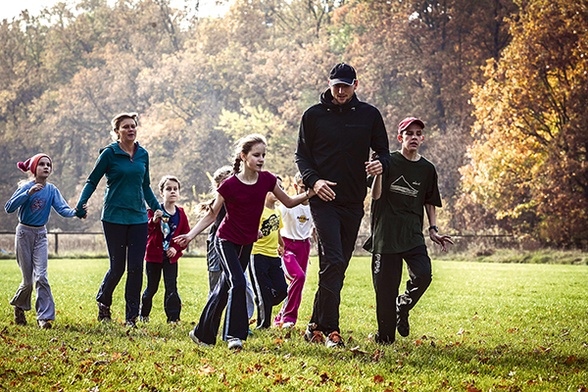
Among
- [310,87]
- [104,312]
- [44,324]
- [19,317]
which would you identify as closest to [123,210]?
[104,312]

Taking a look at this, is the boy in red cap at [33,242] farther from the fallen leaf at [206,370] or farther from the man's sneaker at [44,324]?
the fallen leaf at [206,370]

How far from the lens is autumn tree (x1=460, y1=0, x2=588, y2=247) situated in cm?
3497

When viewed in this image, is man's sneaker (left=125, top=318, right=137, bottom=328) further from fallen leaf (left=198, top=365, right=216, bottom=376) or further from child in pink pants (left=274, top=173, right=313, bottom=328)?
fallen leaf (left=198, top=365, right=216, bottom=376)

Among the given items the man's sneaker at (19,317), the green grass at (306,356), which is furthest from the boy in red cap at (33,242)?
the green grass at (306,356)

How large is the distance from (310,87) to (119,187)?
49.2m

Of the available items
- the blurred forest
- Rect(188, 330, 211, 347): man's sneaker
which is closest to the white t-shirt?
Rect(188, 330, 211, 347): man's sneaker

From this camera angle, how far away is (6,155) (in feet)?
212

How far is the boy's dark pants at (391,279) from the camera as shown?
8.62 meters

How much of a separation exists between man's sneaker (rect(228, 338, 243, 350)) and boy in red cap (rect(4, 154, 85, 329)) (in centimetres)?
271

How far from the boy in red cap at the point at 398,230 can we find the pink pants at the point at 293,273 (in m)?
1.78

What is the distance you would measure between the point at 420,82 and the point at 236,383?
49445mm

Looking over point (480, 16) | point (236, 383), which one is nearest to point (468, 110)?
point (480, 16)

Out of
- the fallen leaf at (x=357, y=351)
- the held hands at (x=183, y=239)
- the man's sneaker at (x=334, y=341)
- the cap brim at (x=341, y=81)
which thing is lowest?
the fallen leaf at (x=357, y=351)

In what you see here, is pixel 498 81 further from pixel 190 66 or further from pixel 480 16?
pixel 190 66
